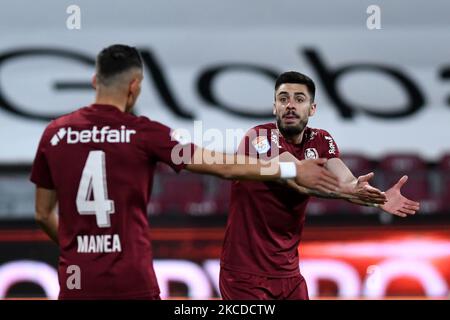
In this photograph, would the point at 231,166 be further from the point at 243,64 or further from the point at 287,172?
the point at 243,64

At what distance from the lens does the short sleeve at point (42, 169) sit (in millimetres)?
3336

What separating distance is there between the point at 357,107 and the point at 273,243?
6488 millimetres

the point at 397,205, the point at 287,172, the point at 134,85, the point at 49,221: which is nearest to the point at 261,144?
the point at 397,205

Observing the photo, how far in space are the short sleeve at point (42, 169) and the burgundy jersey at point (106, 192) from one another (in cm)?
3

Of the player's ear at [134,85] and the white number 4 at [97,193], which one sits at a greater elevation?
the player's ear at [134,85]

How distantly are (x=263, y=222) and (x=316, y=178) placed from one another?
105 centimetres

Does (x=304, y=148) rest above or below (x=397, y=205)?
above

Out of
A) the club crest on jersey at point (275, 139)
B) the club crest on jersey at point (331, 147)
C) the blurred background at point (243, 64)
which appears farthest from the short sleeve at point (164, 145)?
the blurred background at point (243, 64)

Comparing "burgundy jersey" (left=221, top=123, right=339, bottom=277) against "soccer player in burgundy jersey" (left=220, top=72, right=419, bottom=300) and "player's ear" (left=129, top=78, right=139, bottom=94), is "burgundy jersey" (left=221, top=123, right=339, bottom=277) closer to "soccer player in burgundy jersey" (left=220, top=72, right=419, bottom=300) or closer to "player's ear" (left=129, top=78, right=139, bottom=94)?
"soccer player in burgundy jersey" (left=220, top=72, right=419, bottom=300)

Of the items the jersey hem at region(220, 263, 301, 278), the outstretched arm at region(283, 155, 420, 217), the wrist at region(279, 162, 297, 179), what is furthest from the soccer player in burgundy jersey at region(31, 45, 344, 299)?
the jersey hem at region(220, 263, 301, 278)

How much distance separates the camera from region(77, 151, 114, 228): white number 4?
3.21 m

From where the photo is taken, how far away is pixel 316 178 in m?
3.39

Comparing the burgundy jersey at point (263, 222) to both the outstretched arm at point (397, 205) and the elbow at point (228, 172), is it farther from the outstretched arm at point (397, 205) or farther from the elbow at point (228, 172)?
the elbow at point (228, 172)

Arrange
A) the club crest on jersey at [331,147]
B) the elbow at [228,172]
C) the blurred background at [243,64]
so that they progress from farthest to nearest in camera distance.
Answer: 1. the blurred background at [243,64]
2. the club crest on jersey at [331,147]
3. the elbow at [228,172]
